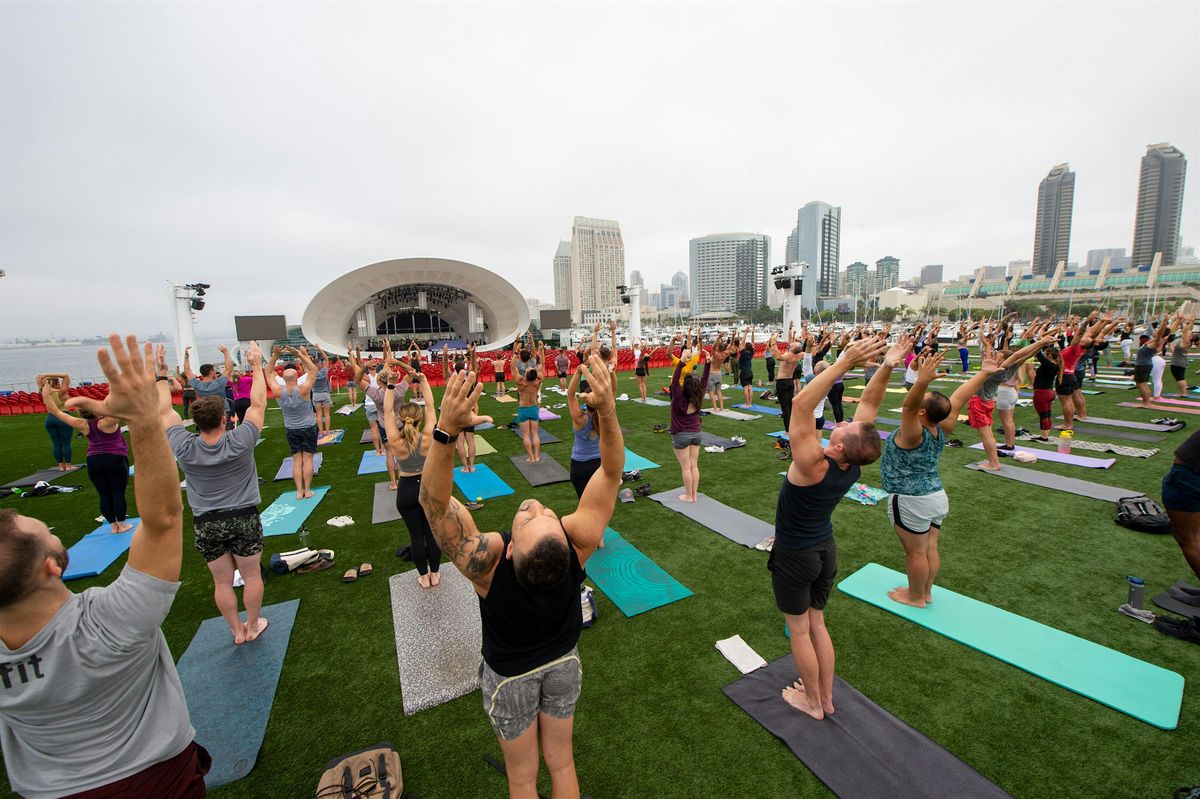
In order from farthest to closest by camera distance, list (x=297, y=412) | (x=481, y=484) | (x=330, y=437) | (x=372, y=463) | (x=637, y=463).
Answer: (x=330, y=437) → (x=372, y=463) → (x=637, y=463) → (x=481, y=484) → (x=297, y=412)

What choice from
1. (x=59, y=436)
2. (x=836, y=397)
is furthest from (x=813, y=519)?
(x=59, y=436)

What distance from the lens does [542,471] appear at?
8609mm

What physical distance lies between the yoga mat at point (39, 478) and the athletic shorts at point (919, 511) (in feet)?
44.8

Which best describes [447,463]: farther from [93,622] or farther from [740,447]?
[740,447]

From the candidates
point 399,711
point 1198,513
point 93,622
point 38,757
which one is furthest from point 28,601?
point 1198,513

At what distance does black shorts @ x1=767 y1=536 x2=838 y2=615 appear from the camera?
3018mm

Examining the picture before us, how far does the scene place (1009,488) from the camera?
7102mm

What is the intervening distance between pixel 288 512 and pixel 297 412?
60.4 inches

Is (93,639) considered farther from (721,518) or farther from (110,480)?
(110,480)

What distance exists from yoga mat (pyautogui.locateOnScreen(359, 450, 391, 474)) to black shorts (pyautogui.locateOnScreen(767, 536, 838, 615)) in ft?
25.5

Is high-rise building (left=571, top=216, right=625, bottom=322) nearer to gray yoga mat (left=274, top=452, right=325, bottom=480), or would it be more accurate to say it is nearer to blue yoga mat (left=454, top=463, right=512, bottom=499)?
gray yoga mat (left=274, top=452, right=325, bottom=480)

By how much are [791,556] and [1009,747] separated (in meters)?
1.82

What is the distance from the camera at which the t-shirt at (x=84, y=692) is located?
1468mm

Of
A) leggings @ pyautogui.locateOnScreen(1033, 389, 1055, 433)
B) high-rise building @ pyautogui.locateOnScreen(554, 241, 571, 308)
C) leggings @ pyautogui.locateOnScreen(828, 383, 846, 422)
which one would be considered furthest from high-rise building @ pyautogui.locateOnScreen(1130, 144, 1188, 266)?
leggings @ pyautogui.locateOnScreen(828, 383, 846, 422)
